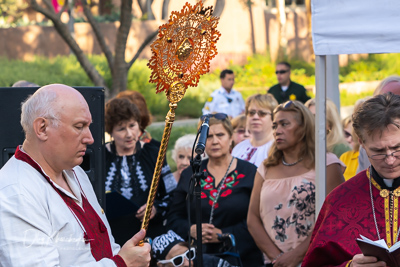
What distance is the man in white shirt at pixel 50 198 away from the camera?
107 inches

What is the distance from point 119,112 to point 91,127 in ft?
5.30

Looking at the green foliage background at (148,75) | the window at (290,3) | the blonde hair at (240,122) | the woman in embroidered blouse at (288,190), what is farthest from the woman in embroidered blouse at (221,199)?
the window at (290,3)

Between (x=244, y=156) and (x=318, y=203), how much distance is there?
2.10 metres

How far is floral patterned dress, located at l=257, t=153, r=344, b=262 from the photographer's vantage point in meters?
4.65

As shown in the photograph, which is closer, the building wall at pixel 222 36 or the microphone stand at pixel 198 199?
the microphone stand at pixel 198 199

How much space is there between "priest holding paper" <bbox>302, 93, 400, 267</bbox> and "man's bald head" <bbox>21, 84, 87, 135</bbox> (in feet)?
5.25

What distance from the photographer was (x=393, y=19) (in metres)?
3.69

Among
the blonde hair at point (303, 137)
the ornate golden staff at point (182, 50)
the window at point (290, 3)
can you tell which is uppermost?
the window at point (290, 3)

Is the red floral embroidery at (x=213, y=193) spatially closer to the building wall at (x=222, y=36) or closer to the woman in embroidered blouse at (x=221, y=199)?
the woman in embroidered blouse at (x=221, y=199)

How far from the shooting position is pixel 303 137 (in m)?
4.84

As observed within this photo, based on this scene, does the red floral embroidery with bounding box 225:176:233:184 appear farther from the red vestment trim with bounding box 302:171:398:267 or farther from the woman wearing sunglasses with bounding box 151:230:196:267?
the red vestment trim with bounding box 302:171:398:267

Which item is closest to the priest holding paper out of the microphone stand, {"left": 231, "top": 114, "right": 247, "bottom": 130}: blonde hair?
the microphone stand

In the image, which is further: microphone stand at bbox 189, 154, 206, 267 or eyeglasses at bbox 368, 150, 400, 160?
microphone stand at bbox 189, 154, 206, 267

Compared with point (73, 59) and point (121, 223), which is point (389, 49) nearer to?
point (121, 223)
